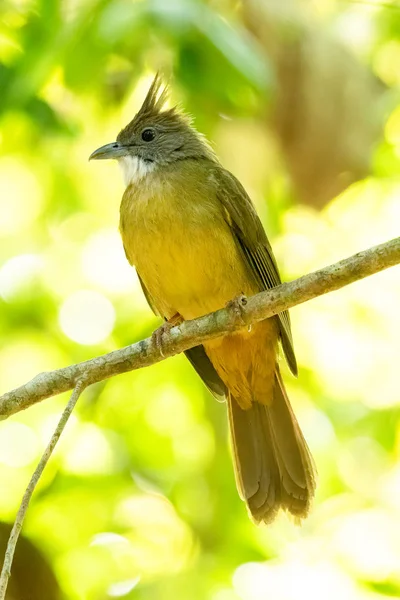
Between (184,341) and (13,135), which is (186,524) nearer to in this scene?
(184,341)

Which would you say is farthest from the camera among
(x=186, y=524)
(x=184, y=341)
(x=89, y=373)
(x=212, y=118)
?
(x=212, y=118)

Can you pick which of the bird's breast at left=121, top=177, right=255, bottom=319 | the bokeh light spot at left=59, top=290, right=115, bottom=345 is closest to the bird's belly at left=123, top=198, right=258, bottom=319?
the bird's breast at left=121, top=177, right=255, bottom=319

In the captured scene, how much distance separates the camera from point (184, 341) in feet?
12.4

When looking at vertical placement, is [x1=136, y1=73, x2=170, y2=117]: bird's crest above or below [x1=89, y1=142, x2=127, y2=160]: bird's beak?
above

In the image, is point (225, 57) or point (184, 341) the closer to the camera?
point (184, 341)

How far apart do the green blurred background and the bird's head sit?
7.5 inches

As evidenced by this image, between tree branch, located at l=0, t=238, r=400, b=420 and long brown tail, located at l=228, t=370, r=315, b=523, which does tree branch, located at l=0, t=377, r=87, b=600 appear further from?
long brown tail, located at l=228, t=370, r=315, b=523

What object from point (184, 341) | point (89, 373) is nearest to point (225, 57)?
point (184, 341)

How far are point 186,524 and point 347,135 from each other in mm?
2786

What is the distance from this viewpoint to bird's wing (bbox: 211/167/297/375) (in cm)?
436

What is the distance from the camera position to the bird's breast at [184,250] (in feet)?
13.6

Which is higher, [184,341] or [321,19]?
[321,19]

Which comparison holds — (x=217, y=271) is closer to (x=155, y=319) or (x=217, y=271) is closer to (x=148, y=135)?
(x=148, y=135)

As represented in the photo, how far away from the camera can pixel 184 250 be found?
4.11m
